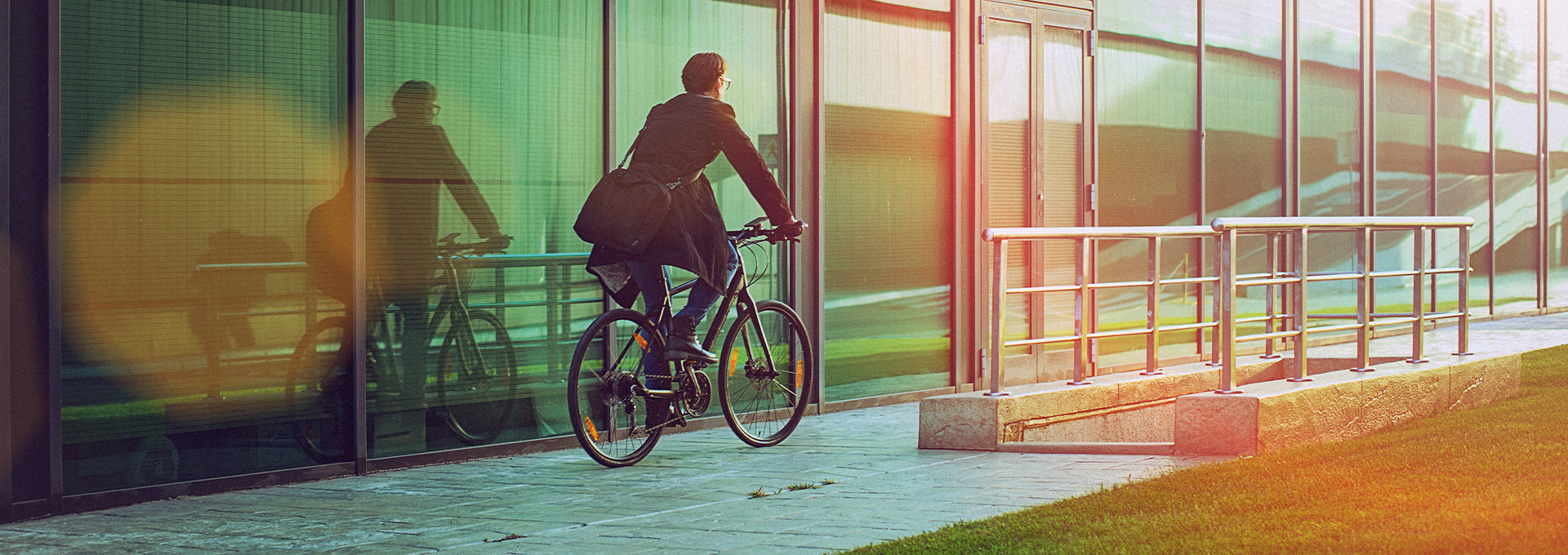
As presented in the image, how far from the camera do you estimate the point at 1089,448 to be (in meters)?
6.76

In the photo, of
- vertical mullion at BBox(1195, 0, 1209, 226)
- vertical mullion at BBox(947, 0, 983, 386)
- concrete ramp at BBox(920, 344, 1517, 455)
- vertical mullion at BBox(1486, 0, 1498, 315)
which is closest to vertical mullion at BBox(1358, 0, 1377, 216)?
vertical mullion at BBox(1486, 0, 1498, 315)

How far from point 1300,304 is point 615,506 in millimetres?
3627

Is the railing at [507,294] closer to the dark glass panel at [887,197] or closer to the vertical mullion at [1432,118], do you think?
the dark glass panel at [887,197]

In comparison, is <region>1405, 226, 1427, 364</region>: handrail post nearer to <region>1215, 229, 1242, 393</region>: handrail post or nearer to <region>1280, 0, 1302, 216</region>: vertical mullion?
<region>1215, 229, 1242, 393</region>: handrail post

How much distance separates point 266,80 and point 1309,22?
10.3 metres

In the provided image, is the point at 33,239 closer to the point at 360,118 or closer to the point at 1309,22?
the point at 360,118

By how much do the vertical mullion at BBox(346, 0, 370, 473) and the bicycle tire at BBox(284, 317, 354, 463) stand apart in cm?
4

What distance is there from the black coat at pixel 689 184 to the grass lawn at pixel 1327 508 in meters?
2.08

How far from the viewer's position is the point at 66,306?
5.55 metres

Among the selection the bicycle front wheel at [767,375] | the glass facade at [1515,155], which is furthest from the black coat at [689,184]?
the glass facade at [1515,155]

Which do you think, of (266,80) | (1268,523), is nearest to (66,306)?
(266,80)

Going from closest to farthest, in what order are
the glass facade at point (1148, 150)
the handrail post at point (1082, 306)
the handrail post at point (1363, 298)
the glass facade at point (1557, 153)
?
the handrail post at point (1082, 306), the handrail post at point (1363, 298), the glass facade at point (1148, 150), the glass facade at point (1557, 153)

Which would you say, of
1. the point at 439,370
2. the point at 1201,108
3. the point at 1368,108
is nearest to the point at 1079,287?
the point at 439,370

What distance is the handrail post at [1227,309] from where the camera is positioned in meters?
6.84
